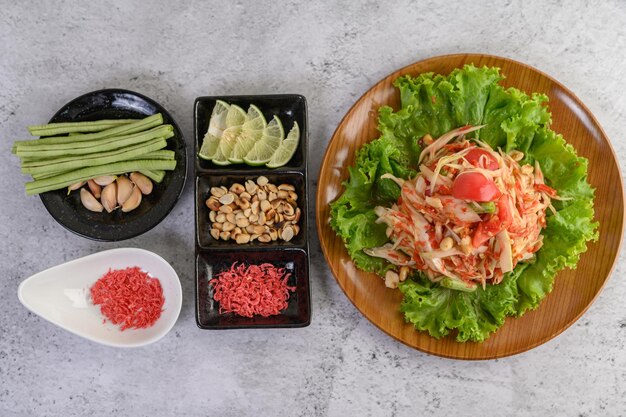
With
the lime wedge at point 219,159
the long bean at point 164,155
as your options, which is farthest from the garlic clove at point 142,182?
the lime wedge at point 219,159

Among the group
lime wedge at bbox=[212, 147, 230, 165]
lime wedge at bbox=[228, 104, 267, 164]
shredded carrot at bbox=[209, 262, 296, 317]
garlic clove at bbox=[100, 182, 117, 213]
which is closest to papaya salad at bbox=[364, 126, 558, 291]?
shredded carrot at bbox=[209, 262, 296, 317]

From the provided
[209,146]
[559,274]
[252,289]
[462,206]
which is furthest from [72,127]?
[559,274]

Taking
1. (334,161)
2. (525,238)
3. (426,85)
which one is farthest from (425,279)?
(426,85)

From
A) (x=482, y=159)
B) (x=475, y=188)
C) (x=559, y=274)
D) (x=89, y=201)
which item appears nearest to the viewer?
(x=475, y=188)

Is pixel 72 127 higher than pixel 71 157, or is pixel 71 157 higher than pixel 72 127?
pixel 72 127

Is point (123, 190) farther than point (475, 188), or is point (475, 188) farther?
point (123, 190)

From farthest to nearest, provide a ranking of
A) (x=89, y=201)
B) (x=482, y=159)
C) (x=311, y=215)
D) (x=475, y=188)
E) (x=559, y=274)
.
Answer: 1. (x=311, y=215)
2. (x=89, y=201)
3. (x=559, y=274)
4. (x=482, y=159)
5. (x=475, y=188)

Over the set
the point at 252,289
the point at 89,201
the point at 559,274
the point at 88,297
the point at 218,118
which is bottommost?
the point at 88,297

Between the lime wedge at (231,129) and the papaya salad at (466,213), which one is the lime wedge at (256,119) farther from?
Result: the papaya salad at (466,213)

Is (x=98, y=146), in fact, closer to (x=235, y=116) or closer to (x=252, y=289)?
(x=235, y=116)
